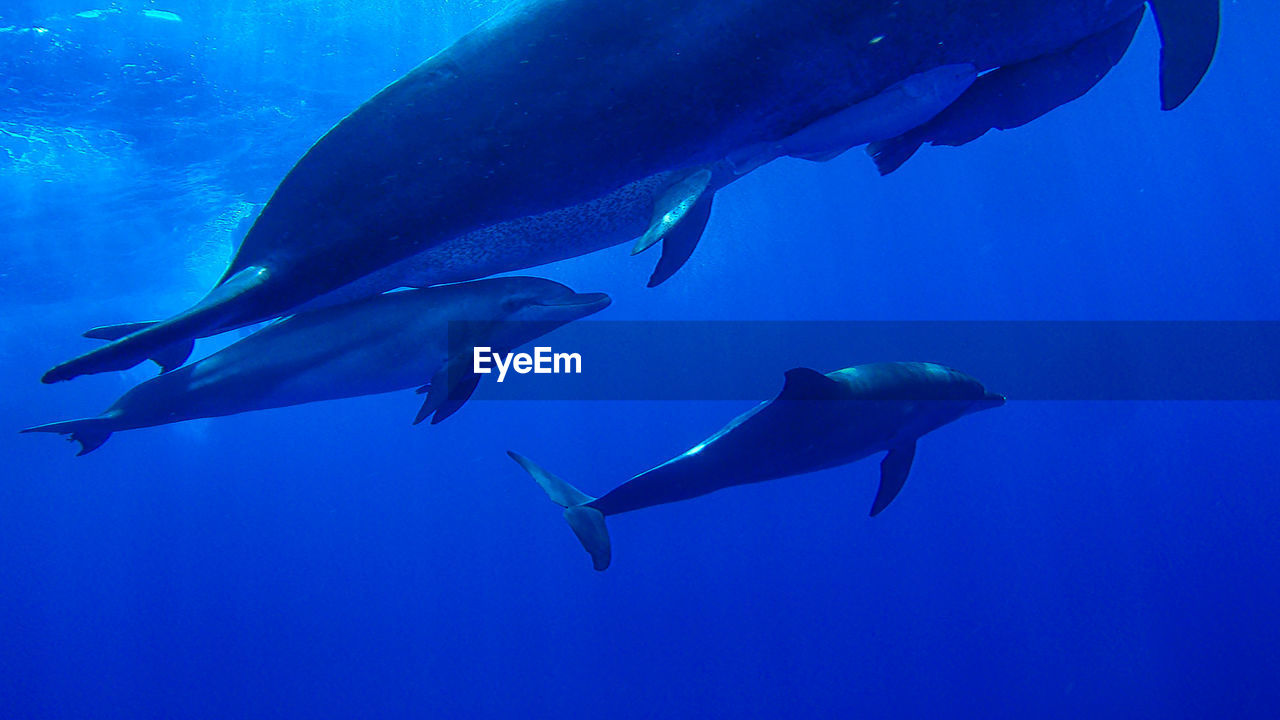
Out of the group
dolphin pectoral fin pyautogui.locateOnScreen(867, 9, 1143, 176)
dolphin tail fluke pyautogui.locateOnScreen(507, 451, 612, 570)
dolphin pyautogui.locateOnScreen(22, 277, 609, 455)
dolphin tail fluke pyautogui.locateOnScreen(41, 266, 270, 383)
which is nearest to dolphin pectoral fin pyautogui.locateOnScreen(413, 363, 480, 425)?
dolphin pyautogui.locateOnScreen(22, 277, 609, 455)

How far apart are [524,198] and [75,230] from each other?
31.8 m

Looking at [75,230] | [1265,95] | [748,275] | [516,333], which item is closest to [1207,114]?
[1265,95]

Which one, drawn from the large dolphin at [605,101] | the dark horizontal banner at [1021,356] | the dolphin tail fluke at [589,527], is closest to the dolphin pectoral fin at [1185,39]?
the large dolphin at [605,101]

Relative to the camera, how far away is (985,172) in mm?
38875

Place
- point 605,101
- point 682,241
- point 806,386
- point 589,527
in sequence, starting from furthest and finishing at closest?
point 589,527 → point 806,386 → point 682,241 → point 605,101

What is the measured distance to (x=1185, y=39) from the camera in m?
2.04

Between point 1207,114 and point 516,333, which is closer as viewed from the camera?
point 516,333

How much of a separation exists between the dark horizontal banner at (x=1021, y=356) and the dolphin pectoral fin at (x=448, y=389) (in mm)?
21701

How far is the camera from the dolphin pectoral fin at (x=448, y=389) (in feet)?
10.9

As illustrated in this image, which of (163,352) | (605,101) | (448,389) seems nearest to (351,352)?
(448,389)

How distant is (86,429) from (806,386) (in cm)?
397

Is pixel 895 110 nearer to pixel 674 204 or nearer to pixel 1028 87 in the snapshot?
pixel 1028 87

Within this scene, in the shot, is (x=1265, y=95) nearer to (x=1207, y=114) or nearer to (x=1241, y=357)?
(x=1207, y=114)

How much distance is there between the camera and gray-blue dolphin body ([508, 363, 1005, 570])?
5.00m
